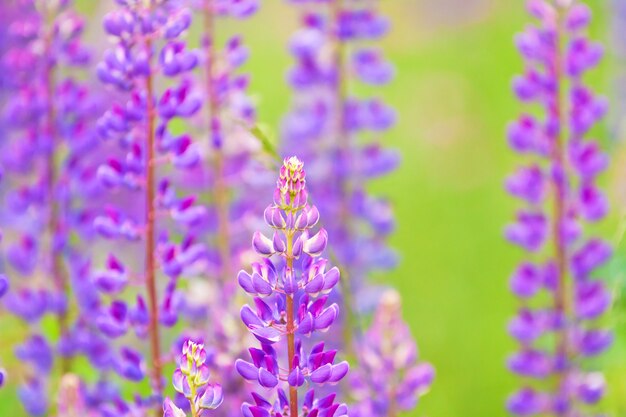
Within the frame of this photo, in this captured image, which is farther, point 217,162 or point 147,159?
point 217,162

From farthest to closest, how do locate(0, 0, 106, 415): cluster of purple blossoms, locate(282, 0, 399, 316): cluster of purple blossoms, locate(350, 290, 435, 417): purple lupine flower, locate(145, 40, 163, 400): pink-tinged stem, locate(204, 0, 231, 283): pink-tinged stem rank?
locate(282, 0, 399, 316): cluster of purple blossoms → locate(204, 0, 231, 283): pink-tinged stem → locate(0, 0, 106, 415): cluster of purple blossoms → locate(350, 290, 435, 417): purple lupine flower → locate(145, 40, 163, 400): pink-tinged stem

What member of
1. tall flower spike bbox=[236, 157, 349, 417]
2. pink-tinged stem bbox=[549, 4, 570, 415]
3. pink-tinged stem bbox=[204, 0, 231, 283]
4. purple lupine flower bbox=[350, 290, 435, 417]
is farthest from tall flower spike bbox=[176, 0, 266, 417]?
pink-tinged stem bbox=[549, 4, 570, 415]

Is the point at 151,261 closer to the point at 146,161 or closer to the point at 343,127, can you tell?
the point at 146,161

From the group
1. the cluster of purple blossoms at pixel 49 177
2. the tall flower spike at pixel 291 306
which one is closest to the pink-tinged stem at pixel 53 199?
the cluster of purple blossoms at pixel 49 177

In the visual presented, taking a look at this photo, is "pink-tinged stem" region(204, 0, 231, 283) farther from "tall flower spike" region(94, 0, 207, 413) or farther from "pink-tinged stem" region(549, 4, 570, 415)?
"pink-tinged stem" region(549, 4, 570, 415)

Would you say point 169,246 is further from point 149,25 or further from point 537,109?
point 537,109

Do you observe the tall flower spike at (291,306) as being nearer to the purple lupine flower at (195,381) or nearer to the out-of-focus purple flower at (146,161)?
the purple lupine flower at (195,381)

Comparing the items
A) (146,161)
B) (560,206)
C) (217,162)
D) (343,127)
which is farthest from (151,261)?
(343,127)
